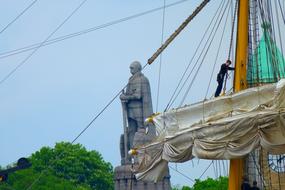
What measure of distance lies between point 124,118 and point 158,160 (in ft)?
89.2

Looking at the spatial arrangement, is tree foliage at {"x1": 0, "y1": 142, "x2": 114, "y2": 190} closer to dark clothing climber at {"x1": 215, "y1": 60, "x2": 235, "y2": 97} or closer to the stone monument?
the stone monument

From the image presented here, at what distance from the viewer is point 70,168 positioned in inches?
5394

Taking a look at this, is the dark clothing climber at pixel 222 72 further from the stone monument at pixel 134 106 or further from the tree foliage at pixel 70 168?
the tree foliage at pixel 70 168

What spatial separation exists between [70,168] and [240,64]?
8100 centimetres

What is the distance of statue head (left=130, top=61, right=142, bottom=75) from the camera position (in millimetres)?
84469

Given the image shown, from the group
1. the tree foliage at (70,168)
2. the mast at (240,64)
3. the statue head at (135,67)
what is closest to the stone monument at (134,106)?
the statue head at (135,67)

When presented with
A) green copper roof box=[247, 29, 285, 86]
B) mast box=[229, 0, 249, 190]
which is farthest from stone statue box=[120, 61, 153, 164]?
mast box=[229, 0, 249, 190]

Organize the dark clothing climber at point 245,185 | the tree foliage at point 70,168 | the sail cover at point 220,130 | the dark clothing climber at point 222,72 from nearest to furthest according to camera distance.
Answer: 1. the dark clothing climber at point 245,185
2. the sail cover at point 220,130
3. the dark clothing climber at point 222,72
4. the tree foliage at point 70,168

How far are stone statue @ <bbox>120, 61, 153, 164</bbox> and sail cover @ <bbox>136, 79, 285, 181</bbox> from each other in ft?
82.9

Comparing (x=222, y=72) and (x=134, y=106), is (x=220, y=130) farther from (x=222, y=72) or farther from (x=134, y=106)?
(x=134, y=106)

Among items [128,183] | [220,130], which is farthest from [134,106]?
[220,130]

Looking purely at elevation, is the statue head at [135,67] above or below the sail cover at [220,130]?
above

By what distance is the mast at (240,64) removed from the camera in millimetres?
56281

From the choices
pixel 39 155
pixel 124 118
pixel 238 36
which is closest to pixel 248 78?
pixel 238 36
